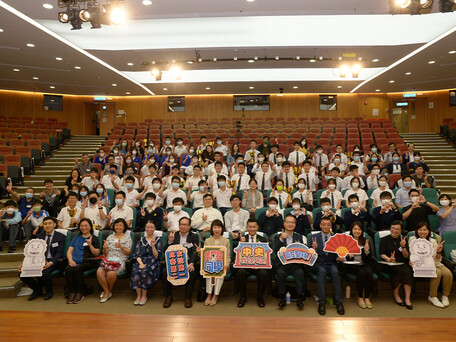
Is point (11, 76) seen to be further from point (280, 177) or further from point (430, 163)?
point (430, 163)

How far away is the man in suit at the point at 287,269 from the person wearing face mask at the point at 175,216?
1.61 metres

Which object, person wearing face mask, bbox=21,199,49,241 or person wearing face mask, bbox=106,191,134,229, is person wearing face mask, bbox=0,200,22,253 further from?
person wearing face mask, bbox=106,191,134,229

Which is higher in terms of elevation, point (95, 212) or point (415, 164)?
point (415, 164)

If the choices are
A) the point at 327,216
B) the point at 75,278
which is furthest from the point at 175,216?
the point at 327,216

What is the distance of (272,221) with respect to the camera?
5.21 metres

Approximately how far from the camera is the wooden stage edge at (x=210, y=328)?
137 inches

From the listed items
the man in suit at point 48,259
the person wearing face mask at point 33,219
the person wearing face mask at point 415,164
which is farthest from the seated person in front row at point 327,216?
the person wearing face mask at point 33,219

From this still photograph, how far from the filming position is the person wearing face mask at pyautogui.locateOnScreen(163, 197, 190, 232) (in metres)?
5.29

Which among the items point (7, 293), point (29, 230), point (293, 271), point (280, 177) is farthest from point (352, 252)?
point (29, 230)

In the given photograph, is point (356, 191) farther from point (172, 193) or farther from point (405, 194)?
point (172, 193)

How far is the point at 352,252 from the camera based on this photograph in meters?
4.37

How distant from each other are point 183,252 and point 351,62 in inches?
328

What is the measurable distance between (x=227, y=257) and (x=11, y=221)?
12.3ft

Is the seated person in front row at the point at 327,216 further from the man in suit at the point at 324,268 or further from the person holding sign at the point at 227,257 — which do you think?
the person holding sign at the point at 227,257
